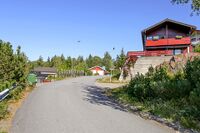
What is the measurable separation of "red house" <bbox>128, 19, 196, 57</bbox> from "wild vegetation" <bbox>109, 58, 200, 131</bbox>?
27.3 meters

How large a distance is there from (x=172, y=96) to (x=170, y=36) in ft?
110

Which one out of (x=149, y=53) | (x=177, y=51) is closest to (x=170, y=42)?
(x=177, y=51)

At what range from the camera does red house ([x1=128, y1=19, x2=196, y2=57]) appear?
47031 millimetres

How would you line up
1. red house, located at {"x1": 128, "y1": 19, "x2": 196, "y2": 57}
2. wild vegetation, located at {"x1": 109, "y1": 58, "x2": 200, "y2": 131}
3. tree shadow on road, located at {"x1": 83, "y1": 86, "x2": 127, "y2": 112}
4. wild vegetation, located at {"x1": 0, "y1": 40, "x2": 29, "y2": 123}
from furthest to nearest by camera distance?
red house, located at {"x1": 128, "y1": 19, "x2": 196, "y2": 57}, wild vegetation, located at {"x1": 0, "y1": 40, "x2": 29, "y2": 123}, tree shadow on road, located at {"x1": 83, "y1": 86, "x2": 127, "y2": 112}, wild vegetation, located at {"x1": 109, "y1": 58, "x2": 200, "y2": 131}

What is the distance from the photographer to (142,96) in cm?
1845

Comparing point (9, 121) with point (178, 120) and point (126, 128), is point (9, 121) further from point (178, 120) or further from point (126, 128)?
point (178, 120)

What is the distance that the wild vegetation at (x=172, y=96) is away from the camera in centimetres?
1244

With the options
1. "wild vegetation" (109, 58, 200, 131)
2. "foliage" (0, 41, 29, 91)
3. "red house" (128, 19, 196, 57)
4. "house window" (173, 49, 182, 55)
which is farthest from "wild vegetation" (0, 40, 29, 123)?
"house window" (173, 49, 182, 55)

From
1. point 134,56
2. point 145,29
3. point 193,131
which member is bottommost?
point 193,131

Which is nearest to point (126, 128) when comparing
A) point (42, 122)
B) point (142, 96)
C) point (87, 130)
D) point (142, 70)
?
point (87, 130)

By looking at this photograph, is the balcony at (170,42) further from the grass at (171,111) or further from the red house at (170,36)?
the grass at (171,111)

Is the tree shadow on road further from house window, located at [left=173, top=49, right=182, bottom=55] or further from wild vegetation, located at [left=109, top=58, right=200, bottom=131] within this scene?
house window, located at [left=173, top=49, right=182, bottom=55]

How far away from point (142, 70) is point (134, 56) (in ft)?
9.69

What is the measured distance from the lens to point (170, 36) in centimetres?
4884
